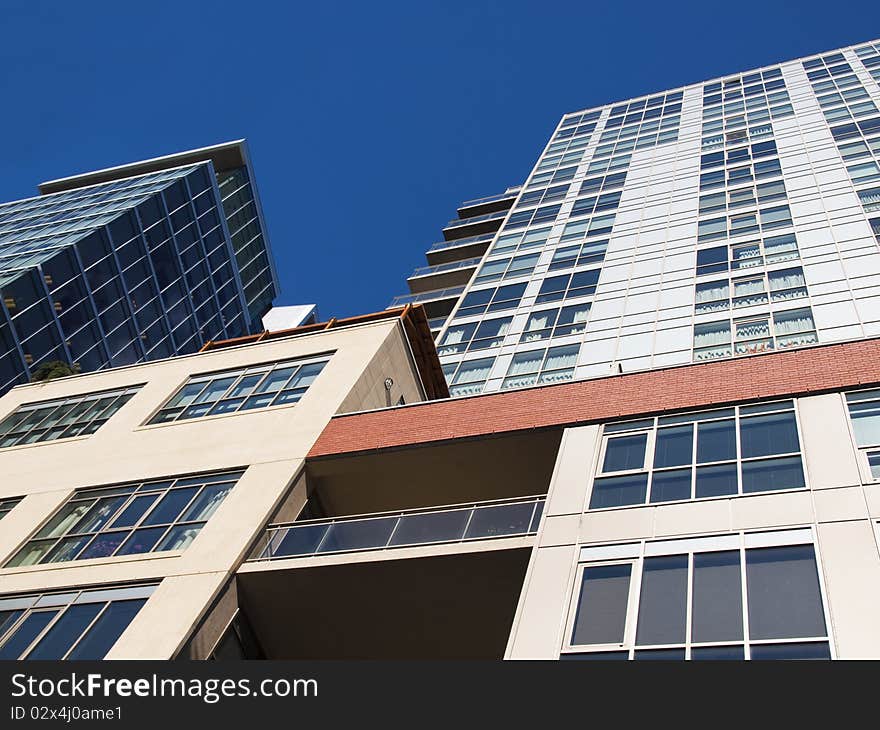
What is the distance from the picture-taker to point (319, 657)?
15.8 m

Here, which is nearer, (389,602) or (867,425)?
(867,425)

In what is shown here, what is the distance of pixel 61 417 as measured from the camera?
23.4 m

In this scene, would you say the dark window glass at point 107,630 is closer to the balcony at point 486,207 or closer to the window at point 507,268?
the window at point 507,268

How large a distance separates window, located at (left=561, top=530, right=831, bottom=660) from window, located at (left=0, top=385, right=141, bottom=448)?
49.1 feet

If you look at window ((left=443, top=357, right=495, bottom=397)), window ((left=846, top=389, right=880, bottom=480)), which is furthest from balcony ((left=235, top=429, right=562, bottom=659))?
window ((left=443, top=357, right=495, bottom=397))

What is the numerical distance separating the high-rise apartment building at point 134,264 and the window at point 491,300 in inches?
770

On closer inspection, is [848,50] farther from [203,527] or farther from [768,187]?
[203,527]

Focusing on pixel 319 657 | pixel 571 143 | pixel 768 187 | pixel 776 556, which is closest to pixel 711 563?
pixel 776 556

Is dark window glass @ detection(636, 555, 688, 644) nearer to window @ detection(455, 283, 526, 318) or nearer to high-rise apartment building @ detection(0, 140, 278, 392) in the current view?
window @ detection(455, 283, 526, 318)

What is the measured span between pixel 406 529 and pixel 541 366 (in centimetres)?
1854

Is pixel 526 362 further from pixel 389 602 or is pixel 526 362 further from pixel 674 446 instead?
pixel 389 602

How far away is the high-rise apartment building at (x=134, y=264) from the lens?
41.8 metres

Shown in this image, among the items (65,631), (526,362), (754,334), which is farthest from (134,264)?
(65,631)

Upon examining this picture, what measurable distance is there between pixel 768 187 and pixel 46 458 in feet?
114
